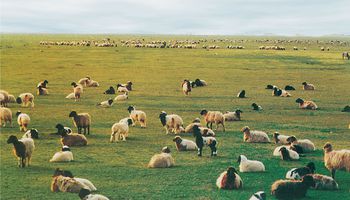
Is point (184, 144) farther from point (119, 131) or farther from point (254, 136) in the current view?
point (254, 136)

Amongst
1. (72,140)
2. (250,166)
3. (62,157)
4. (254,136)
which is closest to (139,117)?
(72,140)

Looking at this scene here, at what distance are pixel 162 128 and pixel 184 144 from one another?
3.97 meters

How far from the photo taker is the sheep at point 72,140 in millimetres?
17594

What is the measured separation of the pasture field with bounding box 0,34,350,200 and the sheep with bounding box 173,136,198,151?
0.30 metres

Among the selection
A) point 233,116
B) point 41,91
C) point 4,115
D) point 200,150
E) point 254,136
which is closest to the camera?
point 200,150

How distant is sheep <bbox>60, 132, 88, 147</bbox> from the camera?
17.6m

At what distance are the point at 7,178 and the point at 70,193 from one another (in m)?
2.39

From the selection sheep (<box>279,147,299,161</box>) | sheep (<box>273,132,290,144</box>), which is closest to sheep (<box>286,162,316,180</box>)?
sheep (<box>279,147,299,161</box>)

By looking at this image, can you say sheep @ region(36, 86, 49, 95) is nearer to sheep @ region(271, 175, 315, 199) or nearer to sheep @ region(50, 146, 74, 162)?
sheep @ region(50, 146, 74, 162)

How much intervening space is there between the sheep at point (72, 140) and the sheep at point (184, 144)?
3.28 m

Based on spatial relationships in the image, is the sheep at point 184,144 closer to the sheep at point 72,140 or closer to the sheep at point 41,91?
the sheep at point 72,140

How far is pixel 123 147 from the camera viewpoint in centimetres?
1773

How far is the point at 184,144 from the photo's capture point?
17.4 m

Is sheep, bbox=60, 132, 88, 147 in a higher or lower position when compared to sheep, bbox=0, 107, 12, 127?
lower
